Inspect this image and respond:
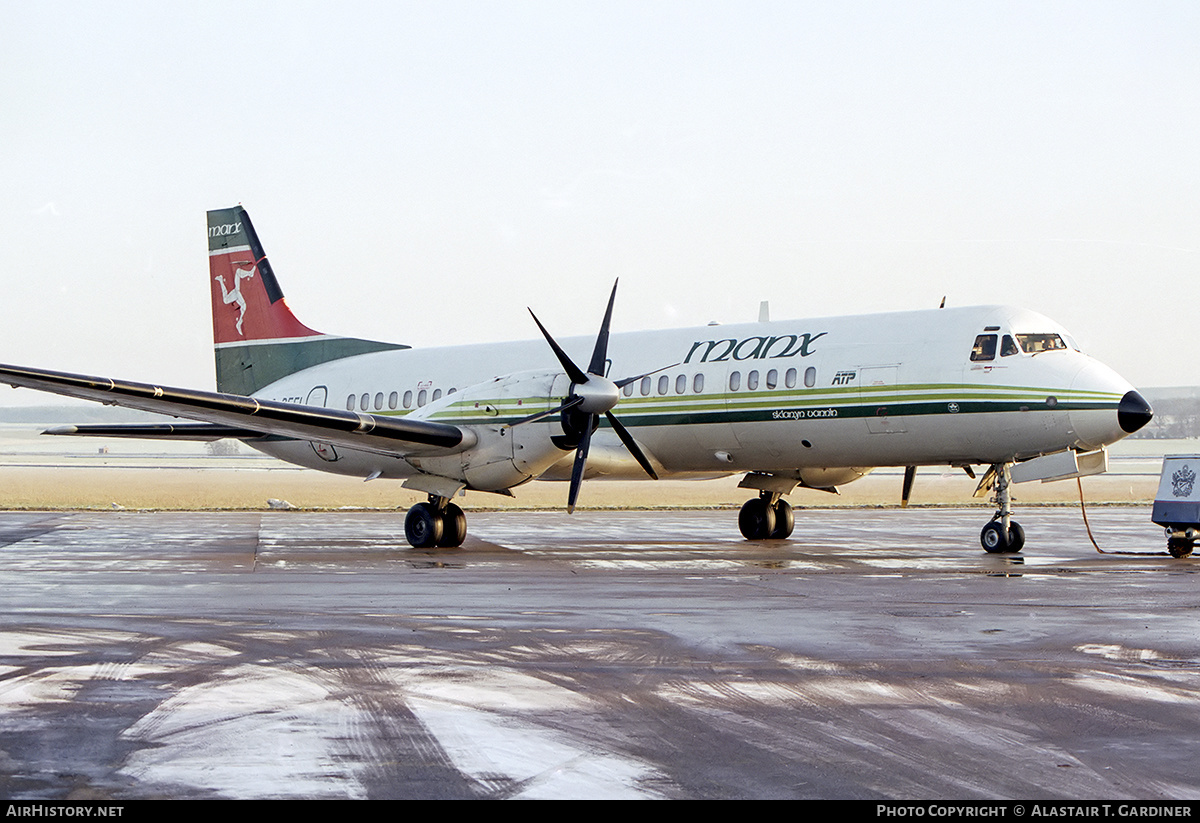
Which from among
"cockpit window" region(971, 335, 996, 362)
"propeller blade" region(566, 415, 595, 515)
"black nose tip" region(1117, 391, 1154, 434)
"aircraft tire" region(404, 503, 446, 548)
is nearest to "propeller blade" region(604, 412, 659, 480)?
"propeller blade" region(566, 415, 595, 515)

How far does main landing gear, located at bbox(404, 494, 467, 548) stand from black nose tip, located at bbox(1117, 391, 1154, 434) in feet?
36.0

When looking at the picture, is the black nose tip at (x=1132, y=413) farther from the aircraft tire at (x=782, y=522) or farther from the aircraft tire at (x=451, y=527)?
the aircraft tire at (x=451, y=527)

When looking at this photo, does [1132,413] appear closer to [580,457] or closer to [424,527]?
[580,457]

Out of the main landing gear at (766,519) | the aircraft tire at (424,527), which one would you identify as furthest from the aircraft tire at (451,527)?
the main landing gear at (766,519)

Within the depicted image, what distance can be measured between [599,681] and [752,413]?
13.2 m

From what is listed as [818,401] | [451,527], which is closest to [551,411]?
[451,527]

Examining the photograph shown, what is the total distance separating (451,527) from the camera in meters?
21.4

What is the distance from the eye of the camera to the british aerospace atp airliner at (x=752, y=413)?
1864 centimetres

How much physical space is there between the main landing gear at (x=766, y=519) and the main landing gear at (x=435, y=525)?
555 cm

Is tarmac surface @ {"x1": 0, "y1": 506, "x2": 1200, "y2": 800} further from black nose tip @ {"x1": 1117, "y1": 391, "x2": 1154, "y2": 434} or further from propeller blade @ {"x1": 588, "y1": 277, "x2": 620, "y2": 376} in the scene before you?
propeller blade @ {"x1": 588, "y1": 277, "x2": 620, "y2": 376}

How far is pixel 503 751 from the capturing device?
6055 mm

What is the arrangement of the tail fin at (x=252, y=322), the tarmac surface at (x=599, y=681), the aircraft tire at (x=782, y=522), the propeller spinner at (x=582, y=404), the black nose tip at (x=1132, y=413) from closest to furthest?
the tarmac surface at (x=599, y=681)
the black nose tip at (x=1132, y=413)
the propeller spinner at (x=582, y=404)
the aircraft tire at (x=782, y=522)
the tail fin at (x=252, y=322)
